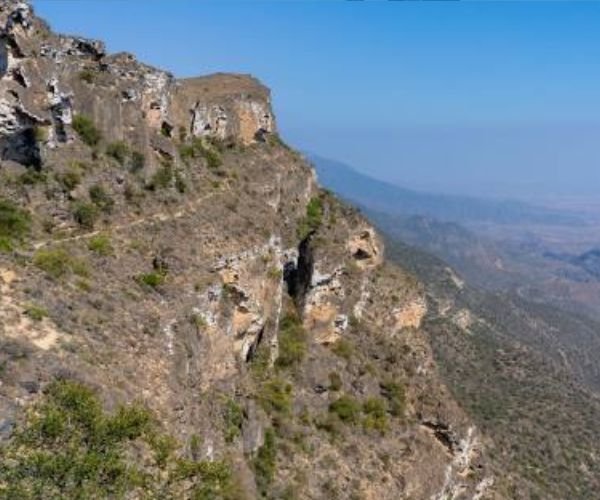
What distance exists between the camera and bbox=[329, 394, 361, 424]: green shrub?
43656 millimetres

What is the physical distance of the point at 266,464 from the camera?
36688 mm

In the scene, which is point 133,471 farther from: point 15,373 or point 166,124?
point 166,124

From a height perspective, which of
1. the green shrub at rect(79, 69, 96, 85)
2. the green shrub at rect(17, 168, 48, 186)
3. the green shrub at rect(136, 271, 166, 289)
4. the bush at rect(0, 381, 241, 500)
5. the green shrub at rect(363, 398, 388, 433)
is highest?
the green shrub at rect(79, 69, 96, 85)

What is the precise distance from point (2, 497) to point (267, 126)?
41.2m

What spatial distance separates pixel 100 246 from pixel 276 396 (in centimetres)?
1199

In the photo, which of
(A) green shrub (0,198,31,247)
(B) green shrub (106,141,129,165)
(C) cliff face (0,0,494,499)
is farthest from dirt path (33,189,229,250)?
(B) green shrub (106,141,129,165)

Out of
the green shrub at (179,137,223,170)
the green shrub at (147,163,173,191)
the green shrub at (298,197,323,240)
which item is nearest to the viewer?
the green shrub at (147,163,173,191)

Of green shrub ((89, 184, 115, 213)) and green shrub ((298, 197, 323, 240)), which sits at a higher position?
green shrub ((89, 184, 115, 213))

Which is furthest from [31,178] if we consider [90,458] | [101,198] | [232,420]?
[90,458]

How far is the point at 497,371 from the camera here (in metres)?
98.6

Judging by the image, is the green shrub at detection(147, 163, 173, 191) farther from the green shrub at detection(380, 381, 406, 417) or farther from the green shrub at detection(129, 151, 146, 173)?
the green shrub at detection(380, 381, 406, 417)

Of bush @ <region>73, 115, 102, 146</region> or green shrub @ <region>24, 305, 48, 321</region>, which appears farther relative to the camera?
bush @ <region>73, 115, 102, 146</region>

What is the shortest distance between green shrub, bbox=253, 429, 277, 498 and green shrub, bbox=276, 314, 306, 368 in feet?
19.1

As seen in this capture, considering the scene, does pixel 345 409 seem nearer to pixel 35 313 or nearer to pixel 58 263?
pixel 58 263
